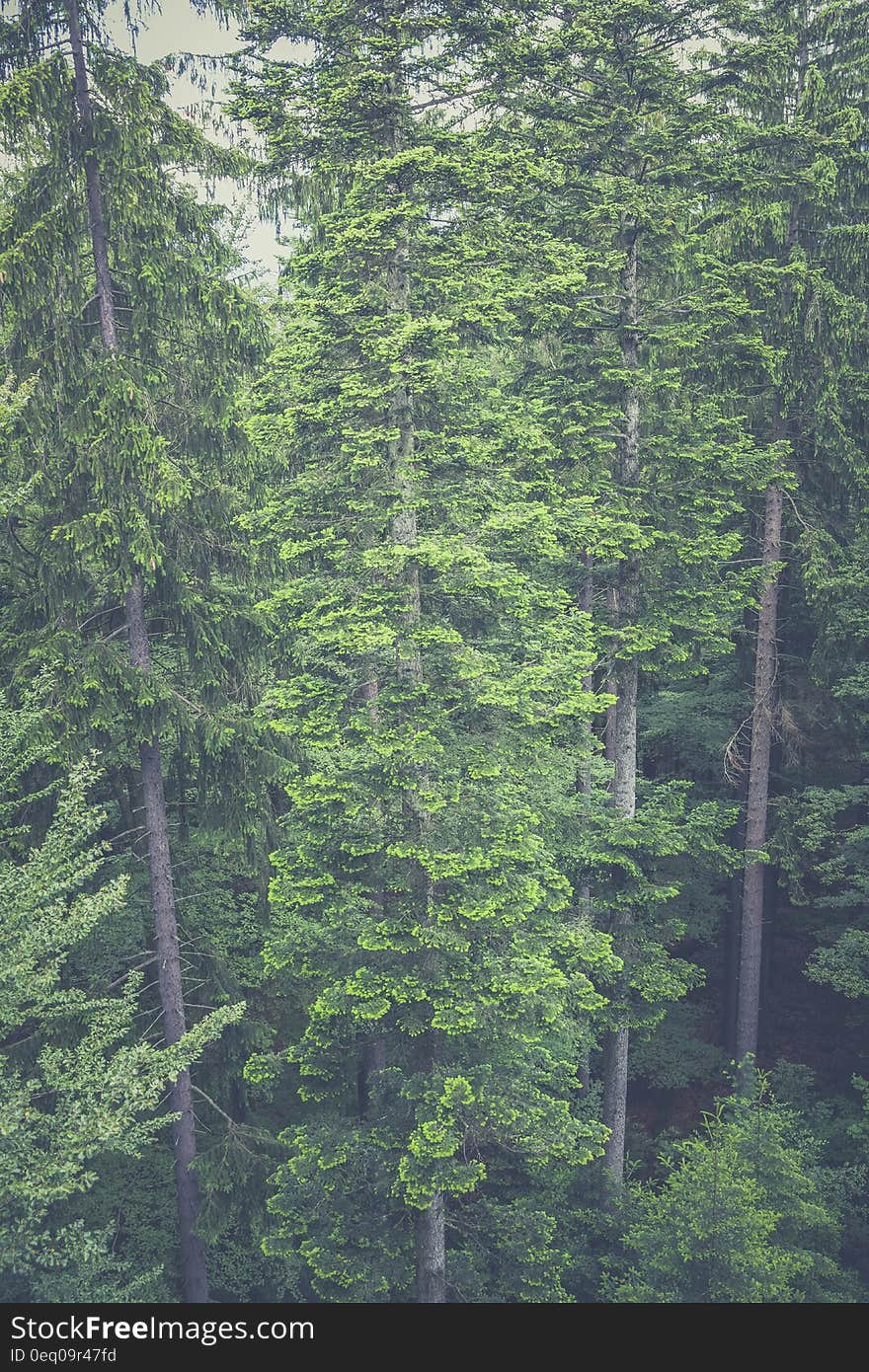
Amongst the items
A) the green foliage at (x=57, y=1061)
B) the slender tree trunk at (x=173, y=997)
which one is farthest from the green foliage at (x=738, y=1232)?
the green foliage at (x=57, y=1061)

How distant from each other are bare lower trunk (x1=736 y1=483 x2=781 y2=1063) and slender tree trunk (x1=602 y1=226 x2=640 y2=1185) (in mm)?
3126

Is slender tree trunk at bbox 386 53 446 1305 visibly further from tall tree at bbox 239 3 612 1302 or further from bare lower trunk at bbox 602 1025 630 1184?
bare lower trunk at bbox 602 1025 630 1184

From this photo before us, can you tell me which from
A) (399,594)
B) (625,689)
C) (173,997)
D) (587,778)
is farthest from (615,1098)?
(399,594)

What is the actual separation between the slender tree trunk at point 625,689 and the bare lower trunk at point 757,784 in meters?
3.13

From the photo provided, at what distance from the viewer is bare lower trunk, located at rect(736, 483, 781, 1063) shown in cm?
1652

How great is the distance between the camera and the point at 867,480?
15664mm

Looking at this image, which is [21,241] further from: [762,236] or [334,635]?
[762,236]

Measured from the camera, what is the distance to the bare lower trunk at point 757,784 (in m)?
16.5

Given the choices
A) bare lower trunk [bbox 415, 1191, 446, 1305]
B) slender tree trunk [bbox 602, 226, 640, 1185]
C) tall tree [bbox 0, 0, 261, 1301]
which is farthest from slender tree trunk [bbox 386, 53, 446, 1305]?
slender tree trunk [bbox 602, 226, 640, 1185]

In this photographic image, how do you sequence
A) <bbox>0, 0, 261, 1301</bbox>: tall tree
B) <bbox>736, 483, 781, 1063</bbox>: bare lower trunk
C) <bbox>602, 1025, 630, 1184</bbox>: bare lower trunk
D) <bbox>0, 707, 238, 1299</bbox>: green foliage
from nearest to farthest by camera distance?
<bbox>0, 707, 238, 1299</bbox>: green foliage
<bbox>0, 0, 261, 1301</bbox>: tall tree
<bbox>602, 1025, 630, 1184</bbox>: bare lower trunk
<bbox>736, 483, 781, 1063</bbox>: bare lower trunk

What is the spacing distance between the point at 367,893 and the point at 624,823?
4.27 m

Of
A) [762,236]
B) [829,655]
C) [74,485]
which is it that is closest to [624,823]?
[829,655]

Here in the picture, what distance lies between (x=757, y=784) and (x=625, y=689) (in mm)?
3922

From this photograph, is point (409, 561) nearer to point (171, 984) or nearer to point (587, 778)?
point (171, 984)
